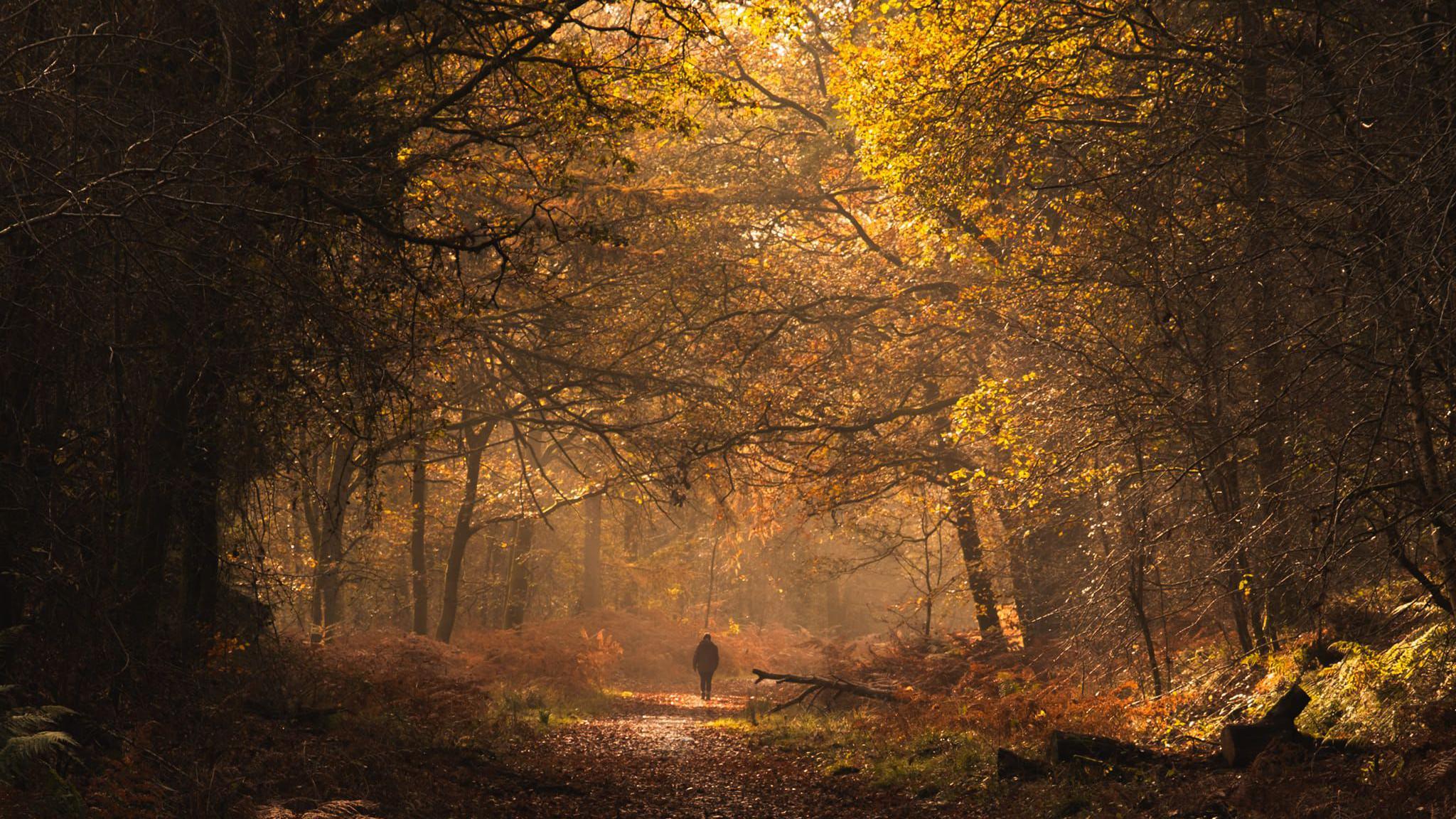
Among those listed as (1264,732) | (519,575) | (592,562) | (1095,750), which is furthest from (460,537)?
(1264,732)

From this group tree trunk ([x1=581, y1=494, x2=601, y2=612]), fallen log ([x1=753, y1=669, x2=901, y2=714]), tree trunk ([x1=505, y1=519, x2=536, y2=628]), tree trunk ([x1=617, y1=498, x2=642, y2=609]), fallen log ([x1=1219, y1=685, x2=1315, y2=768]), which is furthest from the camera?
tree trunk ([x1=617, y1=498, x2=642, y2=609])

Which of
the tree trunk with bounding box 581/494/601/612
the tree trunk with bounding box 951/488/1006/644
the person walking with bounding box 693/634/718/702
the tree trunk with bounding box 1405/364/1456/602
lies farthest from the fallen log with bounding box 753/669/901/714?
the tree trunk with bounding box 581/494/601/612

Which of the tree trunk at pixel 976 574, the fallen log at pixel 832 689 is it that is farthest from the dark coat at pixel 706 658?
the tree trunk at pixel 976 574

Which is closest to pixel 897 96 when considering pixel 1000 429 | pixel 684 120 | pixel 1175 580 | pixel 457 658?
pixel 684 120

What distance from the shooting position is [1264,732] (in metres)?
7.00

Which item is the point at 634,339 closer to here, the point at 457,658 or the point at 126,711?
the point at 457,658

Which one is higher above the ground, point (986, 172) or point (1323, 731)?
point (986, 172)

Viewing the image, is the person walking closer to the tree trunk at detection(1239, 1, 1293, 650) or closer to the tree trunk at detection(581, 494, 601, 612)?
the tree trunk at detection(581, 494, 601, 612)

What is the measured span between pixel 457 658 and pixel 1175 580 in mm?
13614

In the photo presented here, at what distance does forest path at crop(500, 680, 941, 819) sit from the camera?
28.5 feet

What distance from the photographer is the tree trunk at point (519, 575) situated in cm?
2903

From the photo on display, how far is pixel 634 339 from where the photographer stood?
57.4ft

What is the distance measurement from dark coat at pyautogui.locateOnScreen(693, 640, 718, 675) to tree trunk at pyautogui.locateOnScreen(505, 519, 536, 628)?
6275mm

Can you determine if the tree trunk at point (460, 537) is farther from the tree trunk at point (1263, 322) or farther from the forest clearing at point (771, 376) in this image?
the tree trunk at point (1263, 322)
